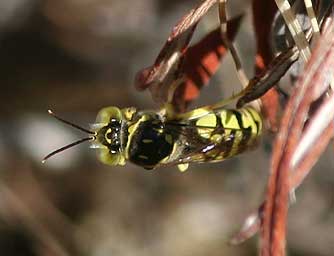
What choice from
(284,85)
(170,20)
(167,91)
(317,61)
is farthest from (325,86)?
(170,20)

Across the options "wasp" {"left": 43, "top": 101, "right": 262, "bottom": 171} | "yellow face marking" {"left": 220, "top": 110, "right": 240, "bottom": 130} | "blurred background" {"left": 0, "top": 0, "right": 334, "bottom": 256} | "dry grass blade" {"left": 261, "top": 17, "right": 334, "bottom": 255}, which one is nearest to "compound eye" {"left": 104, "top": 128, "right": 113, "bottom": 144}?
"wasp" {"left": 43, "top": 101, "right": 262, "bottom": 171}

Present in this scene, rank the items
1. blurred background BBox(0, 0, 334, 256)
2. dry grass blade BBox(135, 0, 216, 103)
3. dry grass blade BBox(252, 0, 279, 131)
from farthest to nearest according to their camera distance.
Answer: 1. blurred background BBox(0, 0, 334, 256)
2. dry grass blade BBox(252, 0, 279, 131)
3. dry grass blade BBox(135, 0, 216, 103)

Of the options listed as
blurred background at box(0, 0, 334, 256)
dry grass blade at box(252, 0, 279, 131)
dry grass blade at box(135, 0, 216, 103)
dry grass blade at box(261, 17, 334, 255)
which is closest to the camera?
dry grass blade at box(261, 17, 334, 255)

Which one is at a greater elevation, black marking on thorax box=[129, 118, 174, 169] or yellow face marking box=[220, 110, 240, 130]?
yellow face marking box=[220, 110, 240, 130]

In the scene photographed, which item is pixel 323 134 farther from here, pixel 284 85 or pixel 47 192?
pixel 47 192

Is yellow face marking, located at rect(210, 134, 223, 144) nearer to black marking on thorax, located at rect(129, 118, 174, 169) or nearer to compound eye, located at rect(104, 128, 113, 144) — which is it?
black marking on thorax, located at rect(129, 118, 174, 169)

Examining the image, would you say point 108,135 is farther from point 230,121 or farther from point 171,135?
point 230,121
